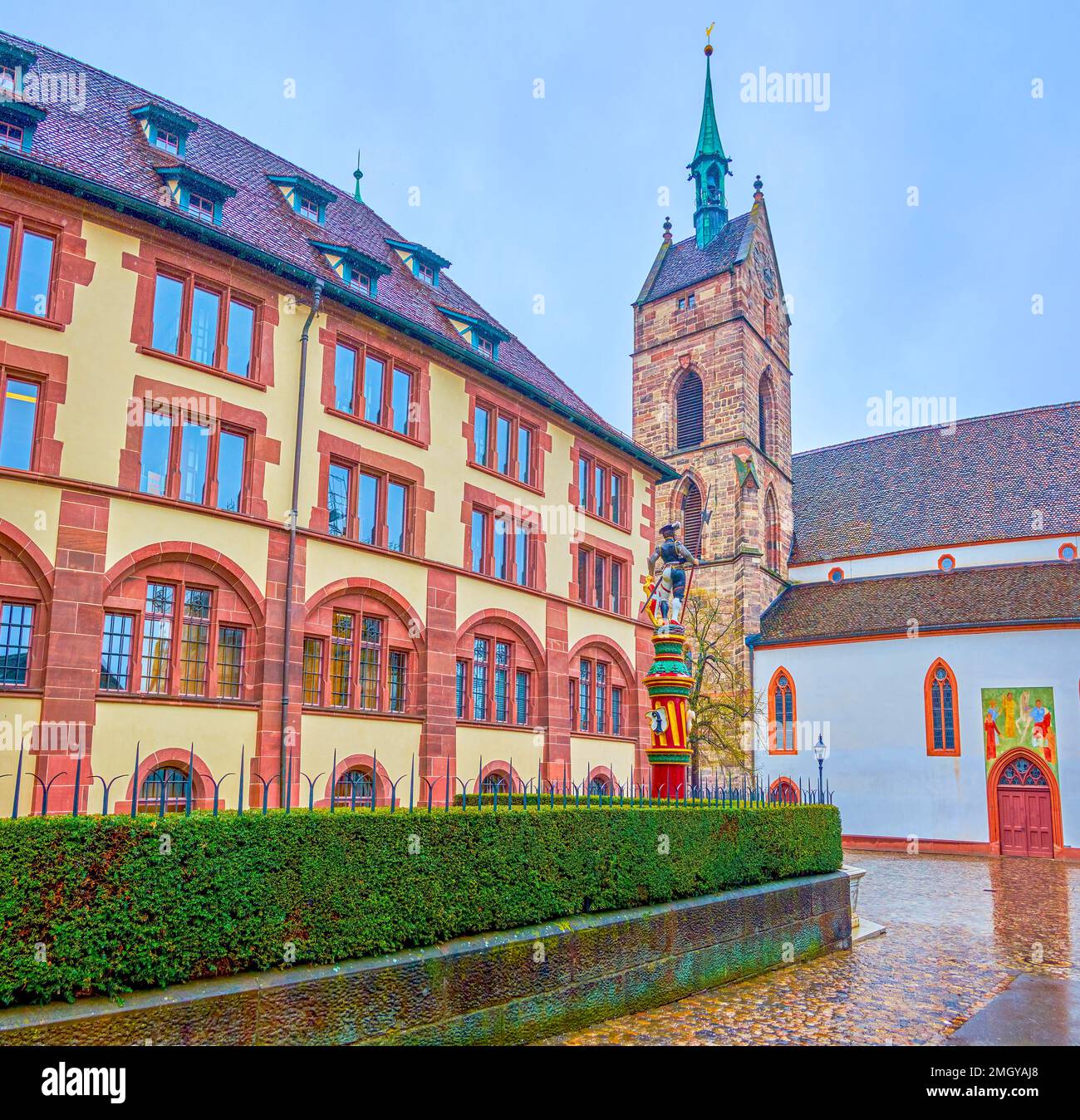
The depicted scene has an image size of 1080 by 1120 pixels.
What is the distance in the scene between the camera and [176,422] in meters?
16.3

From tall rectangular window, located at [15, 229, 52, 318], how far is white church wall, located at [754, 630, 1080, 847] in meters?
30.3

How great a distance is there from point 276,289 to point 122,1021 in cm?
1525

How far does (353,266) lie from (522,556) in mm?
7844

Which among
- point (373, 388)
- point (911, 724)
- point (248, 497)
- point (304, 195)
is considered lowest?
point (911, 724)

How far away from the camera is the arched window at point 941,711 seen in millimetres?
33781

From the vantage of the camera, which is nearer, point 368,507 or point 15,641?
point 15,641

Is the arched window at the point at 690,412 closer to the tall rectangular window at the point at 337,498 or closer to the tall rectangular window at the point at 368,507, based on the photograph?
the tall rectangular window at the point at 368,507

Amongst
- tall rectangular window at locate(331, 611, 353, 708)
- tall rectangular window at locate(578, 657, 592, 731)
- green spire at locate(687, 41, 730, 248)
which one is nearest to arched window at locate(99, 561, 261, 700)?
tall rectangular window at locate(331, 611, 353, 708)

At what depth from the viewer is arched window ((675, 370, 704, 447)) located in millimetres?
44500

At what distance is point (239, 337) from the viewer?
17578 mm

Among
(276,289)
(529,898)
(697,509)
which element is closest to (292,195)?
(276,289)

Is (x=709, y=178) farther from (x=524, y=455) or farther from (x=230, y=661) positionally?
(x=230, y=661)

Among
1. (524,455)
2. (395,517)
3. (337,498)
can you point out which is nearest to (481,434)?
(524,455)
